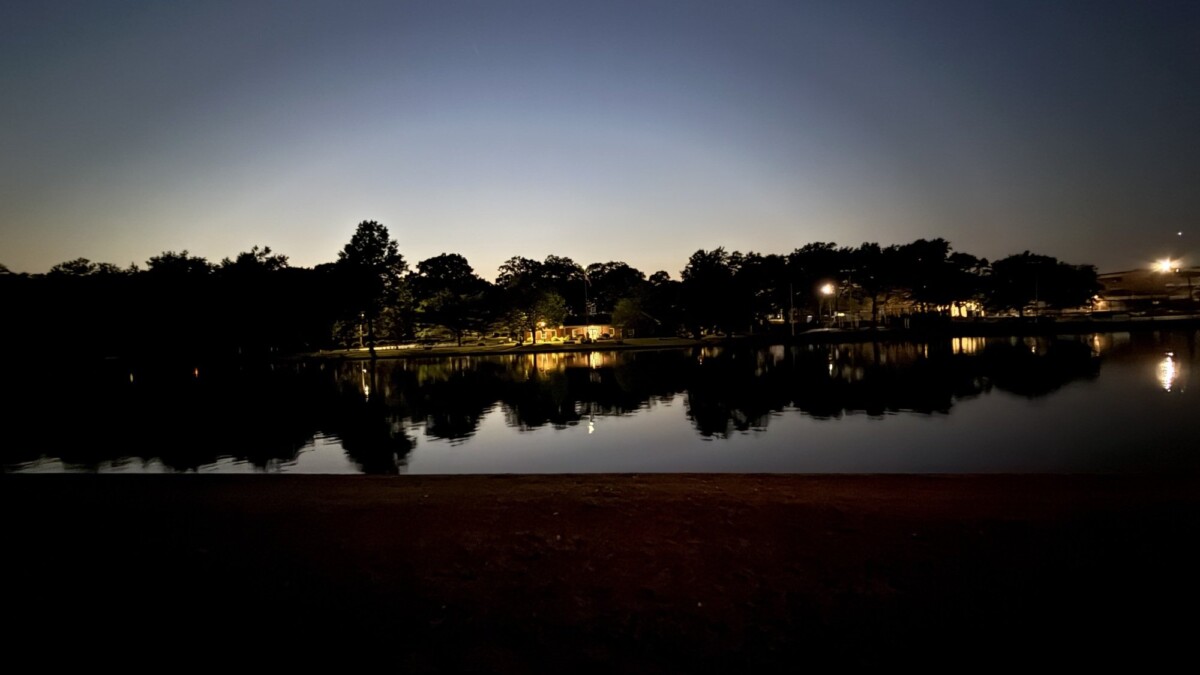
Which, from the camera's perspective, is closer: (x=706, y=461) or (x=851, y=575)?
(x=851, y=575)

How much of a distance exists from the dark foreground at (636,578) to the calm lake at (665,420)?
5.90 meters

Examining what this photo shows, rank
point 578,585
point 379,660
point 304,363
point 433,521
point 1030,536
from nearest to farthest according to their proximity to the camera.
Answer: point 379,660
point 578,585
point 1030,536
point 433,521
point 304,363

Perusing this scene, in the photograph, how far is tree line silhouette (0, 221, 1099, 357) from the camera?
6838 centimetres

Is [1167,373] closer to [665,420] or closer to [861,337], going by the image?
[665,420]

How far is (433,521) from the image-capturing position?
29.2 ft

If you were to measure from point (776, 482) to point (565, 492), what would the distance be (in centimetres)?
351

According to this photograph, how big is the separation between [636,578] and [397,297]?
259 ft

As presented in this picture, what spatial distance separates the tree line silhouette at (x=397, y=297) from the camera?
6838 cm

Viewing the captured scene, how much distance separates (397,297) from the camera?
265ft

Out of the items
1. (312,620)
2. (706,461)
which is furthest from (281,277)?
(312,620)

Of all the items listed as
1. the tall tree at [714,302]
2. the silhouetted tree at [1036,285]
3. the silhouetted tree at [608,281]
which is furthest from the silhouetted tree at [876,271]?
the silhouetted tree at [608,281]

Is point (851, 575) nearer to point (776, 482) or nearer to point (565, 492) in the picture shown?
point (776, 482)

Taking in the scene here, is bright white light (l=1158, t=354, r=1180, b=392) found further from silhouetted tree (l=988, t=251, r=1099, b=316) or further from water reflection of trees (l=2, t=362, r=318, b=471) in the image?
silhouetted tree (l=988, t=251, r=1099, b=316)

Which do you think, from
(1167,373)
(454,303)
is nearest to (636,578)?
(1167,373)
